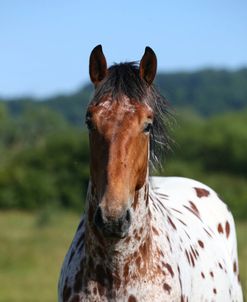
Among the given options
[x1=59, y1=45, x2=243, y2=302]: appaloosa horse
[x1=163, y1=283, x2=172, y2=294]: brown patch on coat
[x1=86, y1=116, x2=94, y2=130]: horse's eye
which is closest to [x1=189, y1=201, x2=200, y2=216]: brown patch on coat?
[x1=59, y1=45, x2=243, y2=302]: appaloosa horse

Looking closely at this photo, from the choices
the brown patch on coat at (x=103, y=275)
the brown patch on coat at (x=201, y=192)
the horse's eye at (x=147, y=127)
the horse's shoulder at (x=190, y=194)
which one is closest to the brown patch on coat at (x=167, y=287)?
the brown patch on coat at (x=103, y=275)

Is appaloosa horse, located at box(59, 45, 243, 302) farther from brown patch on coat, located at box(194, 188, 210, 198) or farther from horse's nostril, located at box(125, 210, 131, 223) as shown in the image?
brown patch on coat, located at box(194, 188, 210, 198)

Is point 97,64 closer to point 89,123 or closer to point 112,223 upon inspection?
point 89,123

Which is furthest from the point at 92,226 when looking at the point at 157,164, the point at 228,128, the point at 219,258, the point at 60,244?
the point at 228,128

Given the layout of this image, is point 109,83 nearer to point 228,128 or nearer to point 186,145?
point 186,145

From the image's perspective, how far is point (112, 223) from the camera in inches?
161

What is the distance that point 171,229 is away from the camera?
5.16 metres

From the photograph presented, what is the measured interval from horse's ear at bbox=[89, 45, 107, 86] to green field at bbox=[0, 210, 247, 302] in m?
7.61

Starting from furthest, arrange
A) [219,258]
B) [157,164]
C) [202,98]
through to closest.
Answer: [202,98], [219,258], [157,164]

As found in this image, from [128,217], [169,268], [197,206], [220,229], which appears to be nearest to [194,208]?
[197,206]

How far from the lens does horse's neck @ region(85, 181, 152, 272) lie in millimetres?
4535

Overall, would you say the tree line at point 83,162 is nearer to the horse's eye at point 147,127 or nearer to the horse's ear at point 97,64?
the horse's ear at point 97,64

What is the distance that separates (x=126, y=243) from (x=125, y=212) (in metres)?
0.51

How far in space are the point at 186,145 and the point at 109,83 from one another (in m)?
47.3
